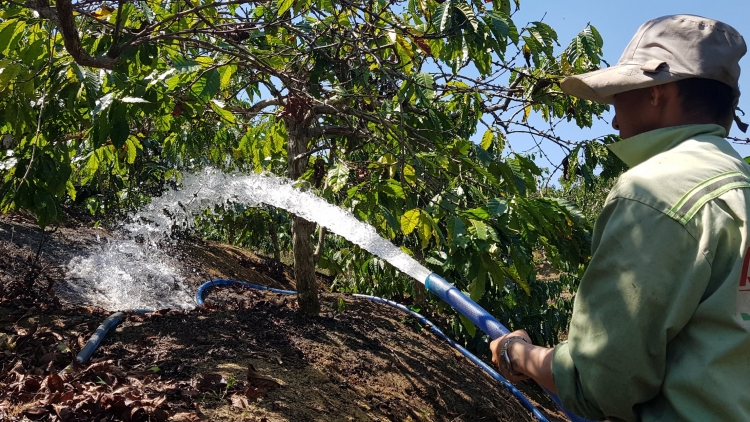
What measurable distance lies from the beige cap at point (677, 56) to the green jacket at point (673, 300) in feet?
0.57

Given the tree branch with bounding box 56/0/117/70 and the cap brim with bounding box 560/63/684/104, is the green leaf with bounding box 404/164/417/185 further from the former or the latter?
the cap brim with bounding box 560/63/684/104

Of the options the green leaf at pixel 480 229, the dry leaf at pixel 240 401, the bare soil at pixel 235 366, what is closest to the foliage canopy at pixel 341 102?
the green leaf at pixel 480 229

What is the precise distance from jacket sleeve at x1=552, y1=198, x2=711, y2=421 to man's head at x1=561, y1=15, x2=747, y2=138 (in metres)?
0.25

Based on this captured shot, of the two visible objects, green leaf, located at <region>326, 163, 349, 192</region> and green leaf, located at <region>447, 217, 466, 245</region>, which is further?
green leaf, located at <region>326, 163, 349, 192</region>

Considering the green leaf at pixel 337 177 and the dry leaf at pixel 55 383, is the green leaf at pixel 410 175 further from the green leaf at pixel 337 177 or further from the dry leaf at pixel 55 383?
the dry leaf at pixel 55 383

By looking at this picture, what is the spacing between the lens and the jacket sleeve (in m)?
0.90

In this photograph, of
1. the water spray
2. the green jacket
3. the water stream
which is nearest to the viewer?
the green jacket

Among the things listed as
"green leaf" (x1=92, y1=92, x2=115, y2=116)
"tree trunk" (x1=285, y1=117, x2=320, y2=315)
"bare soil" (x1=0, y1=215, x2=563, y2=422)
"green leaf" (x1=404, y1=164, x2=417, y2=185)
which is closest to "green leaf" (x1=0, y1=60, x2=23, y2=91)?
"green leaf" (x1=92, y1=92, x2=115, y2=116)

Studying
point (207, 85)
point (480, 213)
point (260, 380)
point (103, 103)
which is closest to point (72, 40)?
point (103, 103)

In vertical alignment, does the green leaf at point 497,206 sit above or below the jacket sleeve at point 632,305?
above

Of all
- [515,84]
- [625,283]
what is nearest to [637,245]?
[625,283]

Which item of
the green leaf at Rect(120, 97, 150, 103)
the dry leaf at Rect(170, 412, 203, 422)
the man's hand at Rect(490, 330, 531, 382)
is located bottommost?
the dry leaf at Rect(170, 412, 203, 422)

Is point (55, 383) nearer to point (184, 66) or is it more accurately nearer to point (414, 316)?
point (184, 66)

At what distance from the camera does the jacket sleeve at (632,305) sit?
0.90 metres
